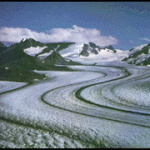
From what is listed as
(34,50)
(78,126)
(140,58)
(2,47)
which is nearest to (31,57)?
(2,47)

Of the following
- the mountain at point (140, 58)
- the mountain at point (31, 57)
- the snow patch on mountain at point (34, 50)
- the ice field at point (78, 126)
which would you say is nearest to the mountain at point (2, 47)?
the mountain at point (31, 57)

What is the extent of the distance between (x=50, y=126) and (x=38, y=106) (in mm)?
1768

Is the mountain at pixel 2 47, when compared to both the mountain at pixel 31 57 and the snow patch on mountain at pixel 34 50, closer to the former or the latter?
the mountain at pixel 31 57

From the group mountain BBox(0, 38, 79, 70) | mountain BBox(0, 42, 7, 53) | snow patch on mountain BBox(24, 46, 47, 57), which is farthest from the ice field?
snow patch on mountain BBox(24, 46, 47, 57)

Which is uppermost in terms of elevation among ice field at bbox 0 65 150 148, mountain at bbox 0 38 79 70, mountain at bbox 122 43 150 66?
mountain at bbox 122 43 150 66

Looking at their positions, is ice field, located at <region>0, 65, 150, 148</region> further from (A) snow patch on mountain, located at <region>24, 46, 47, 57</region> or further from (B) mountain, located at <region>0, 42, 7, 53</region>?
(A) snow patch on mountain, located at <region>24, 46, 47, 57</region>

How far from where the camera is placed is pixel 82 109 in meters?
4.43

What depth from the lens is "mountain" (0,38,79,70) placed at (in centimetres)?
2630

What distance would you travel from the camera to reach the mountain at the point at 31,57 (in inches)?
1035

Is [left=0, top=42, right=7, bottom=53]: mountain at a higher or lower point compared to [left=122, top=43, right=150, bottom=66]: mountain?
lower

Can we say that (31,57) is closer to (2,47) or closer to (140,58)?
(2,47)

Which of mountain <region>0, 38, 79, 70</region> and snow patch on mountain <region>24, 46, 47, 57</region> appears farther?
snow patch on mountain <region>24, 46, 47, 57</region>

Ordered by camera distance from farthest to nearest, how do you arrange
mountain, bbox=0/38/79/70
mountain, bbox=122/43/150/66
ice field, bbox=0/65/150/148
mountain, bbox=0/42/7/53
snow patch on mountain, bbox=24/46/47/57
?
1. mountain, bbox=122/43/150/66
2. snow patch on mountain, bbox=24/46/47/57
3. mountain, bbox=0/42/7/53
4. mountain, bbox=0/38/79/70
5. ice field, bbox=0/65/150/148

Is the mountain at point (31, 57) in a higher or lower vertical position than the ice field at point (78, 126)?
higher
